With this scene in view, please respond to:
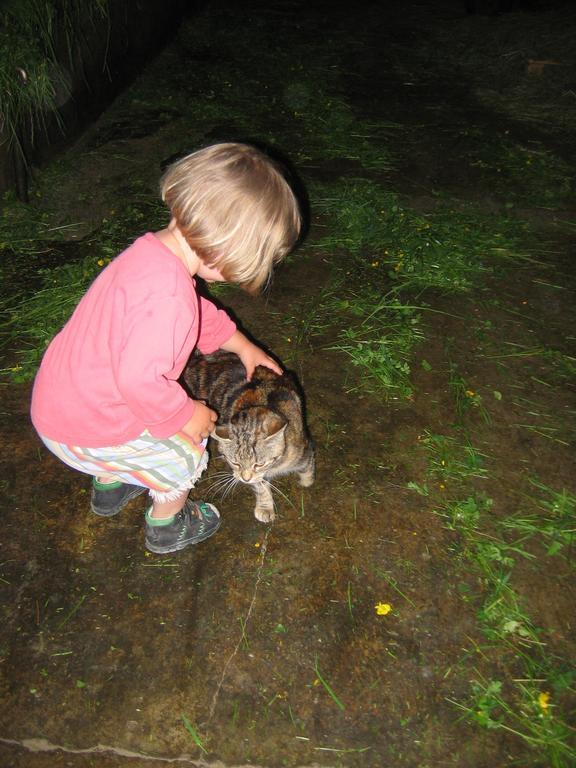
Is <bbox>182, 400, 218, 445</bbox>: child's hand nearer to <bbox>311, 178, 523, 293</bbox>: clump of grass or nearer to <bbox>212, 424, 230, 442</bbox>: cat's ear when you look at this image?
<bbox>212, 424, 230, 442</bbox>: cat's ear

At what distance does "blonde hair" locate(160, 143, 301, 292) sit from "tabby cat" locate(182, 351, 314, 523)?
89 centimetres

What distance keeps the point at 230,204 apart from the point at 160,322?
53 cm

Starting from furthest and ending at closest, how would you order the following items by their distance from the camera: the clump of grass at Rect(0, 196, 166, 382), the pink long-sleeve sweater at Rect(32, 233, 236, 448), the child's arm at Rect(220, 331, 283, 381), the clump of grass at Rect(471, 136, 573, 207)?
the clump of grass at Rect(471, 136, 573, 207) < the clump of grass at Rect(0, 196, 166, 382) < the child's arm at Rect(220, 331, 283, 381) < the pink long-sleeve sweater at Rect(32, 233, 236, 448)

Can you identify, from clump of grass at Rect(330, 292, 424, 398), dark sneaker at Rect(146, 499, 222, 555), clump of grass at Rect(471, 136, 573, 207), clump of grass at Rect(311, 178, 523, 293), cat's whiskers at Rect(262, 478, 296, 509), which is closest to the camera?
dark sneaker at Rect(146, 499, 222, 555)

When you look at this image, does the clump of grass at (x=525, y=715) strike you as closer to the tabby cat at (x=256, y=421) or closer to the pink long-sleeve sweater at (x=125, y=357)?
the tabby cat at (x=256, y=421)

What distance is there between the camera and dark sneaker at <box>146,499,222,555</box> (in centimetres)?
287

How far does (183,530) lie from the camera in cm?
288

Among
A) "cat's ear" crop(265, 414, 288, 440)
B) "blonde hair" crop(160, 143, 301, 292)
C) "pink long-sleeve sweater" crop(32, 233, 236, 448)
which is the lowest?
"cat's ear" crop(265, 414, 288, 440)

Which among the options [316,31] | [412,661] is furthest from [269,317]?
[316,31]

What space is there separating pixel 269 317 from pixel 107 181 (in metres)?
2.95

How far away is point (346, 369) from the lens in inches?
158

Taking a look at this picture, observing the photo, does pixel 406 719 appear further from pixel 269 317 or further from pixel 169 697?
pixel 269 317

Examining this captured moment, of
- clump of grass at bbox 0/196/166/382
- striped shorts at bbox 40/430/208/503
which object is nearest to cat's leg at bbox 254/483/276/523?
striped shorts at bbox 40/430/208/503

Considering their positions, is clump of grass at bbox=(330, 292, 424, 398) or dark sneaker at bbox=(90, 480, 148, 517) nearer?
dark sneaker at bbox=(90, 480, 148, 517)
